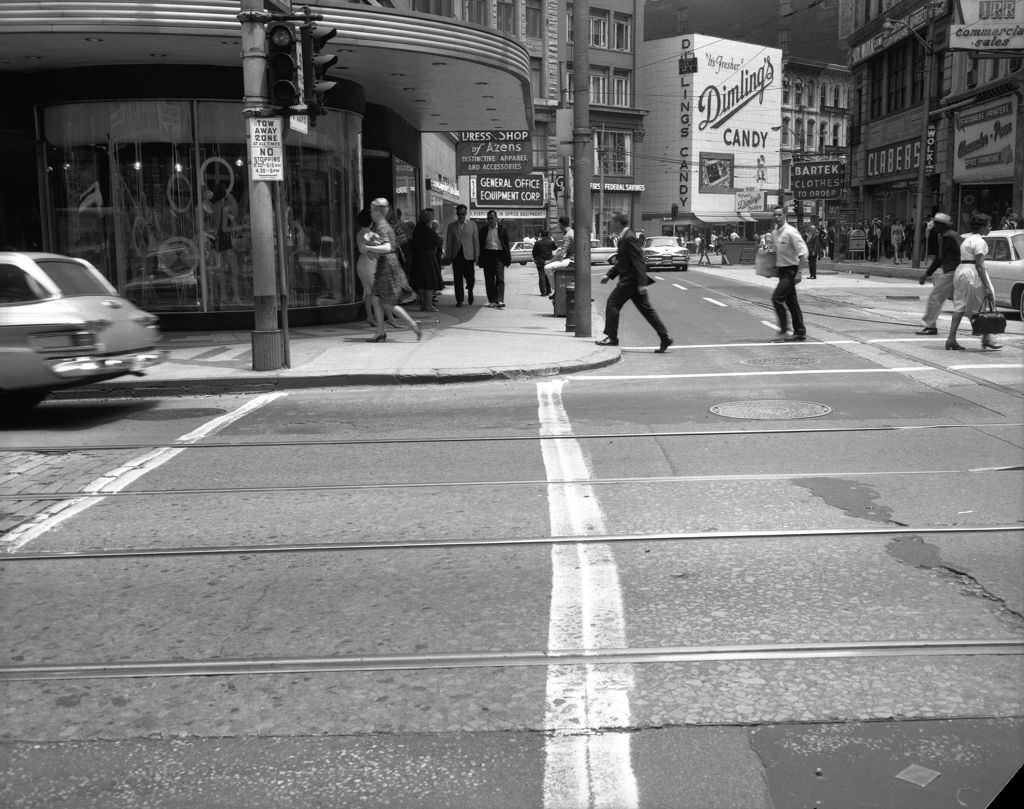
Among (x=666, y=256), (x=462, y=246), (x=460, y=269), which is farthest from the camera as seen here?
(x=666, y=256)

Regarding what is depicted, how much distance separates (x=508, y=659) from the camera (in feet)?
13.6

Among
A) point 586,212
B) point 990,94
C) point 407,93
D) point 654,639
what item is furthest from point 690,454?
point 990,94

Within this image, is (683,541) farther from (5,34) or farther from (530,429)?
(5,34)

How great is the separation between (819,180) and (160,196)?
122 ft

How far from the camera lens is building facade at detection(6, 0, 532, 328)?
15.7 m

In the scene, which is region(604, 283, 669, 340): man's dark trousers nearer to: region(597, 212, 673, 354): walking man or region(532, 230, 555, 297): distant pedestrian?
region(597, 212, 673, 354): walking man

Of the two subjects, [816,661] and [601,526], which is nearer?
[816,661]

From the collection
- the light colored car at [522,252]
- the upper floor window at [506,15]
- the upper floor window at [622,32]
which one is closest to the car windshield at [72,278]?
the light colored car at [522,252]

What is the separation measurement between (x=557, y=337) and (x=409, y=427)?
22.5 feet

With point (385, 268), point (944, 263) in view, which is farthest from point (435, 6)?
point (944, 263)

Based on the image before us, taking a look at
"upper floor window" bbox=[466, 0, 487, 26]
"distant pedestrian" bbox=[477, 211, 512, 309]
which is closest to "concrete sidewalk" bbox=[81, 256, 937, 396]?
"distant pedestrian" bbox=[477, 211, 512, 309]

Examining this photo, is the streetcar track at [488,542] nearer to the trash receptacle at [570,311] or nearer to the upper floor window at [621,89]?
the trash receptacle at [570,311]

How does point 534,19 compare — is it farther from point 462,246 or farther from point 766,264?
point 766,264

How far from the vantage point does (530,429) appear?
9.24m
